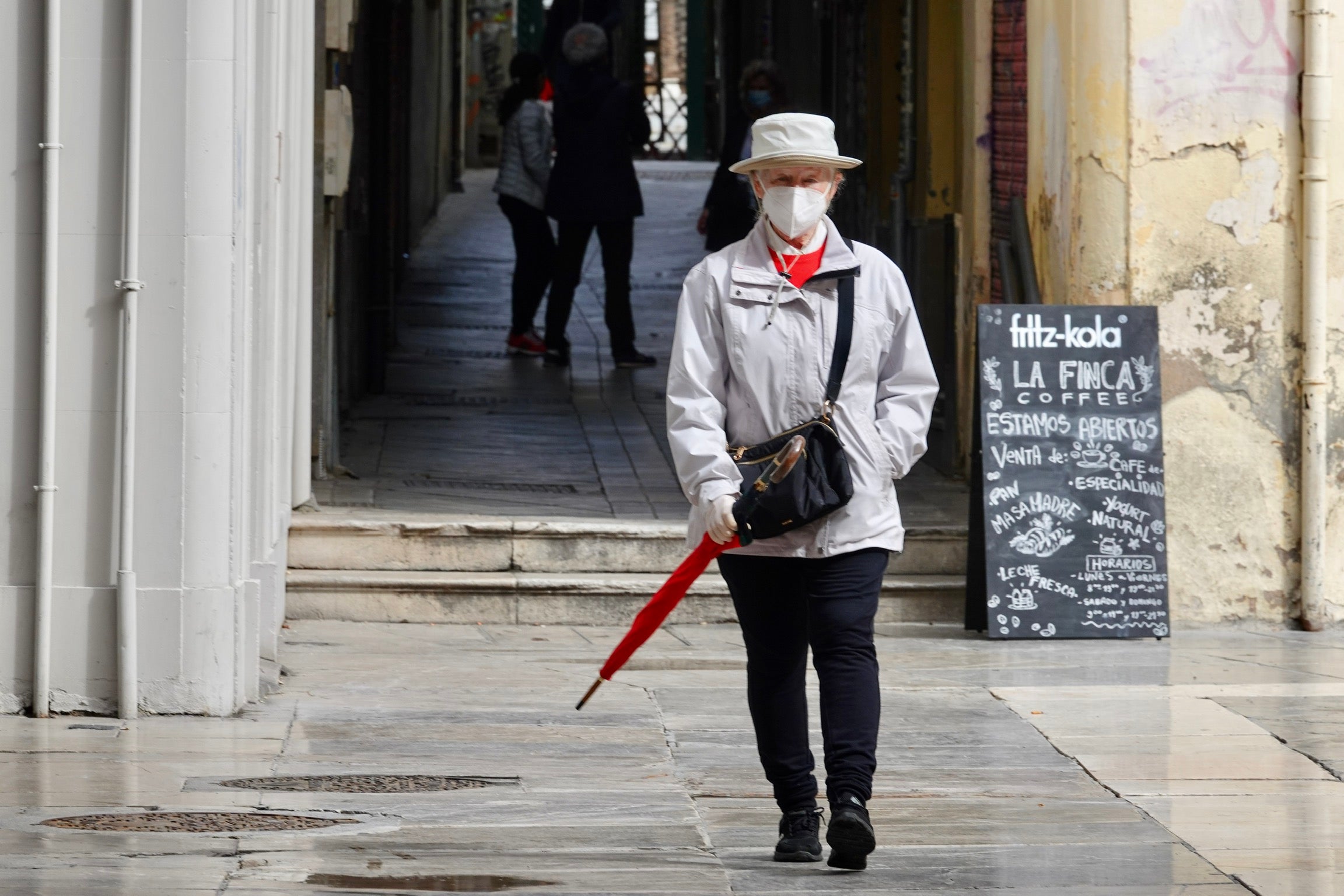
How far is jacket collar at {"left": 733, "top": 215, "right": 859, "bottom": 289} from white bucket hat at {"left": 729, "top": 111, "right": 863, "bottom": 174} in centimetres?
15

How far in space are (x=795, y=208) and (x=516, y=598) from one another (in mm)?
3811

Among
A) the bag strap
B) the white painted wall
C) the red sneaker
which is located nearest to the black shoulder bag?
the bag strap

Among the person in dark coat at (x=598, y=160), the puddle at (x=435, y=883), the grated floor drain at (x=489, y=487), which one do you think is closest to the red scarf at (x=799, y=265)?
the puddle at (x=435, y=883)

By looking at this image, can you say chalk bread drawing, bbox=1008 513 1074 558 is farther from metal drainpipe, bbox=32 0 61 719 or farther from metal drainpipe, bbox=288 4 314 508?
metal drainpipe, bbox=32 0 61 719

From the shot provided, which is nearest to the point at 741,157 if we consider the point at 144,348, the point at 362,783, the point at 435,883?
the point at 144,348

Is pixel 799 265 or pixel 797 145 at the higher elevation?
pixel 797 145

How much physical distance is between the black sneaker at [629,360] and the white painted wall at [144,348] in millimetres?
7338

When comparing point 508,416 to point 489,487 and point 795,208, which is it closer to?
point 489,487

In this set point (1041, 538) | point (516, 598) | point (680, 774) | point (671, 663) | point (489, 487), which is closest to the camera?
point (680, 774)

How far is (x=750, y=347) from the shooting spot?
15.3 feet

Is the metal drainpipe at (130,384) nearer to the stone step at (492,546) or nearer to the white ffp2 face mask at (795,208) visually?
the stone step at (492,546)

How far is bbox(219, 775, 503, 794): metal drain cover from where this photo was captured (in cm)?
546

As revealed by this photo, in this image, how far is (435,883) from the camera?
457cm

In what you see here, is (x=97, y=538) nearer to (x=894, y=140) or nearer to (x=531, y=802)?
(x=531, y=802)
